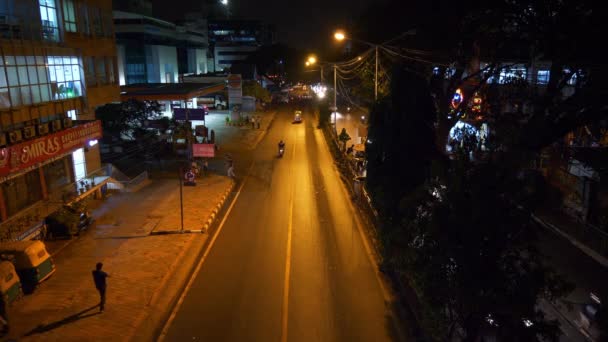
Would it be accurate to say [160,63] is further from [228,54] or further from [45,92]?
[228,54]

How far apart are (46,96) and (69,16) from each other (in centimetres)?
518

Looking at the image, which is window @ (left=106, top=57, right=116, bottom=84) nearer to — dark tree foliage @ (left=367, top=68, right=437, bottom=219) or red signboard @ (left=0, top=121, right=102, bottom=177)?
red signboard @ (left=0, top=121, right=102, bottom=177)

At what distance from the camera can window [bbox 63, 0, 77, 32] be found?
21.4 m

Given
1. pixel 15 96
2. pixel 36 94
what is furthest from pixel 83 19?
pixel 15 96

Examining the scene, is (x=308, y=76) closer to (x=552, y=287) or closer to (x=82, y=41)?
(x=82, y=41)

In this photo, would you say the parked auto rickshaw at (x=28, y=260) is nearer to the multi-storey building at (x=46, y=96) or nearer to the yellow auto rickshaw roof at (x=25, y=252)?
the yellow auto rickshaw roof at (x=25, y=252)

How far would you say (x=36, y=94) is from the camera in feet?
60.2

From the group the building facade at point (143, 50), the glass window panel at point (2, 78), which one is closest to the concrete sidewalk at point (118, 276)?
the glass window panel at point (2, 78)

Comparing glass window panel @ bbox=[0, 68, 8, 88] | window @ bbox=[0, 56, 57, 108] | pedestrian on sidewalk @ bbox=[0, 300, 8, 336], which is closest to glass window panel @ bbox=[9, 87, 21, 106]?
window @ bbox=[0, 56, 57, 108]

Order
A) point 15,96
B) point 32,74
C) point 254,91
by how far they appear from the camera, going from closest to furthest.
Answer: point 15,96 < point 32,74 < point 254,91

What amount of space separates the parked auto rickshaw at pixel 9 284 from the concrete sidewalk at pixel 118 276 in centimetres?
35

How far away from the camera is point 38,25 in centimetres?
1859

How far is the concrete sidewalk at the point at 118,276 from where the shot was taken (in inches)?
435

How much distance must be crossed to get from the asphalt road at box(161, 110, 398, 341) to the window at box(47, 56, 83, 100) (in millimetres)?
9307
